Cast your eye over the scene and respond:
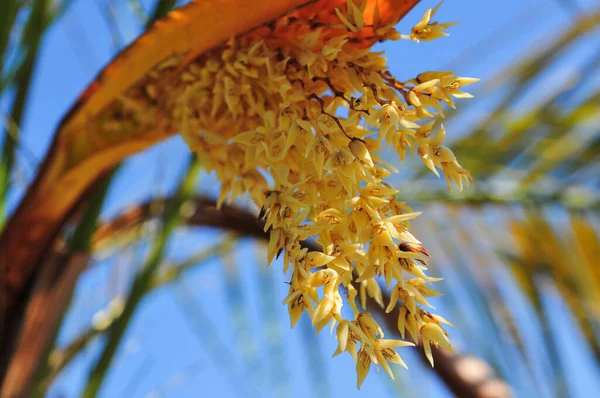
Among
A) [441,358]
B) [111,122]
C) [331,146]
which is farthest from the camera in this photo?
[441,358]

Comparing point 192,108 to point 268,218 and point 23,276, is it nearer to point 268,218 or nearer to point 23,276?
point 268,218

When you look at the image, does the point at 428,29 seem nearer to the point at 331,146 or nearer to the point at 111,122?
the point at 331,146

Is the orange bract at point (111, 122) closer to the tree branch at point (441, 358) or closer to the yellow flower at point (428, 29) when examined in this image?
the yellow flower at point (428, 29)

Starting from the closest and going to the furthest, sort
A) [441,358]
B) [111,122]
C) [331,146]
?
[331,146]
[111,122]
[441,358]

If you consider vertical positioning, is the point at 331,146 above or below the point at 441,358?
above

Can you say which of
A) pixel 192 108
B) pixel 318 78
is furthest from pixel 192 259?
pixel 318 78

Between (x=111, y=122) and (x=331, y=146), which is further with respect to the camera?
(x=111, y=122)

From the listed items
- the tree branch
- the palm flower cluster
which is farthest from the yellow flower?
the tree branch

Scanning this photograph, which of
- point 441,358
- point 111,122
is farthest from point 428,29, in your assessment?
point 441,358

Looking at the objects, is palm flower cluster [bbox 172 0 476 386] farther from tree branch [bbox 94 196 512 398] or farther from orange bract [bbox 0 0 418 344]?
tree branch [bbox 94 196 512 398]
